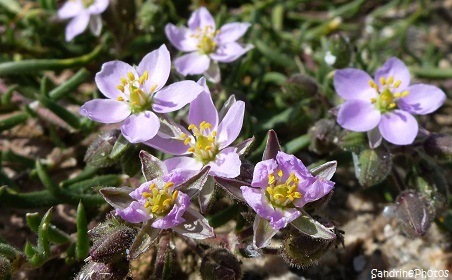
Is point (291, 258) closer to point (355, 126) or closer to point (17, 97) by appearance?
point (355, 126)

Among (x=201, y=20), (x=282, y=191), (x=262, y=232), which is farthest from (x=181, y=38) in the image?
(x=262, y=232)

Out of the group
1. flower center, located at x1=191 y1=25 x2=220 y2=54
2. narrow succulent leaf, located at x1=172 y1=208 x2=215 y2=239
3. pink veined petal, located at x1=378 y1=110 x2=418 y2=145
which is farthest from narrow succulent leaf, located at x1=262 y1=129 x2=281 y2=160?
flower center, located at x1=191 y1=25 x2=220 y2=54

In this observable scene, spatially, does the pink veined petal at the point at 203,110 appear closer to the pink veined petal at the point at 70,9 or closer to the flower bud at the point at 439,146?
the flower bud at the point at 439,146

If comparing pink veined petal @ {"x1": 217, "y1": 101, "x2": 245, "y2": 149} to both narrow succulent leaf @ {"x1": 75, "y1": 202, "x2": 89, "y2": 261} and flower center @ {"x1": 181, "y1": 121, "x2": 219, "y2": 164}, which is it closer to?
flower center @ {"x1": 181, "y1": 121, "x2": 219, "y2": 164}

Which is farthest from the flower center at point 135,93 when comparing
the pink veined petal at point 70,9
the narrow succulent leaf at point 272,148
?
the pink veined petal at point 70,9

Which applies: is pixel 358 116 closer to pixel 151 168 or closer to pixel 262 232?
pixel 262 232

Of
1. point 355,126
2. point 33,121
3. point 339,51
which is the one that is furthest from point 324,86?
point 33,121
